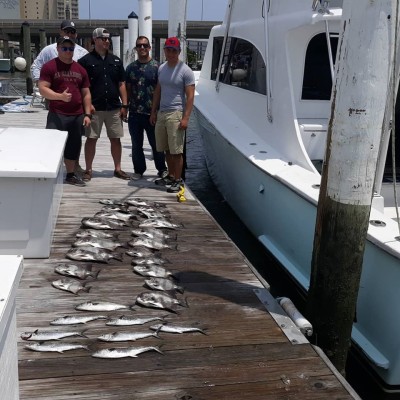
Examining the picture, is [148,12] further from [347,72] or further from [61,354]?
[61,354]

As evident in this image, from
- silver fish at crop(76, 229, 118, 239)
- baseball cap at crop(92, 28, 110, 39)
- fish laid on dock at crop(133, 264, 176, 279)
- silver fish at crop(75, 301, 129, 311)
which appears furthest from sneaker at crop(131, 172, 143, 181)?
silver fish at crop(75, 301, 129, 311)

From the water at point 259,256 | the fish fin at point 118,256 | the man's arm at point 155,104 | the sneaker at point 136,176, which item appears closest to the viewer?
the water at point 259,256

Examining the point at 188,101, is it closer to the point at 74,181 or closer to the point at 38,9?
the point at 74,181

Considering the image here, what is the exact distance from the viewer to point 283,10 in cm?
616

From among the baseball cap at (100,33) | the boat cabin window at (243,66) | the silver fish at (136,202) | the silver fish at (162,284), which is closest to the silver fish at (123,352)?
the silver fish at (162,284)

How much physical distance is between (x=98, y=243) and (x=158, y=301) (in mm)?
1144

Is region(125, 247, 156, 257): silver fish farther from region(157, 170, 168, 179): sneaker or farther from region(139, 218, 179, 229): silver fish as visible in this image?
region(157, 170, 168, 179): sneaker

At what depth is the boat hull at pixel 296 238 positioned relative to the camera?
3.65 meters

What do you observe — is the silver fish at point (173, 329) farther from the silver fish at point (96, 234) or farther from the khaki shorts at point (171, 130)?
the khaki shorts at point (171, 130)

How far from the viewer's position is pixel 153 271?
4094 millimetres

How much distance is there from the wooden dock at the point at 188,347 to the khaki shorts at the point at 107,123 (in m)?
1.80

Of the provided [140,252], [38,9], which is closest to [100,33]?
[140,252]

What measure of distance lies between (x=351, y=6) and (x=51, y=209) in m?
2.65

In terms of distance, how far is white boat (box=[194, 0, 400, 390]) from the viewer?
3.76 meters
